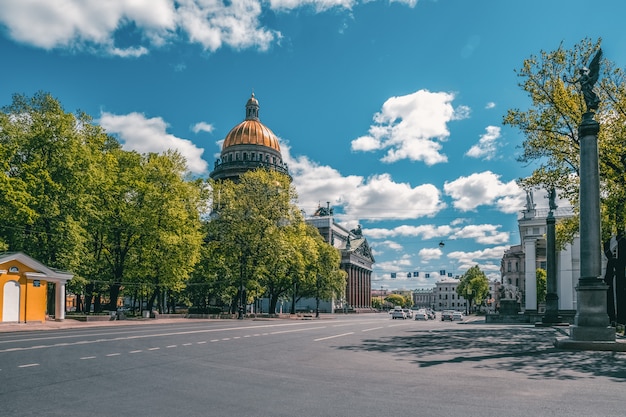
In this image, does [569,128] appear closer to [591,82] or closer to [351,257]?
[591,82]

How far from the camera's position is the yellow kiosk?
3522 cm

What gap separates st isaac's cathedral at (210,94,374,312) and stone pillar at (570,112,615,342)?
96.1m

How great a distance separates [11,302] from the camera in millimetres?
35688

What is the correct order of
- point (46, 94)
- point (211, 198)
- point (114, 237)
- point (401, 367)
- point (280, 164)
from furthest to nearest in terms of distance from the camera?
point (280, 164) < point (211, 198) < point (114, 237) < point (46, 94) < point (401, 367)

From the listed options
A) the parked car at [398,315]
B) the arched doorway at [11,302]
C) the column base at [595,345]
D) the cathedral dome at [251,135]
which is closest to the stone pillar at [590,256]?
the column base at [595,345]

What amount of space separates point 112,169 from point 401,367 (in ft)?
133

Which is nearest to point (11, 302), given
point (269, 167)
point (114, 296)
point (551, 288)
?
point (114, 296)

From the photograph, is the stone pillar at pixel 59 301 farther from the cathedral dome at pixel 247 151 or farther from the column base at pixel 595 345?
the cathedral dome at pixel 247 151

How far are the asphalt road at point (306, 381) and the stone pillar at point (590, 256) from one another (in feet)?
5.94

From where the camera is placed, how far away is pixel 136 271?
48.7 meters

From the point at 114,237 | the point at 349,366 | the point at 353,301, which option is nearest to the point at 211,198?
the point at 114,237

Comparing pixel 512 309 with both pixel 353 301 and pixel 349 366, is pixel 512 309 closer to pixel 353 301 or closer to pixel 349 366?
pixel 349 366

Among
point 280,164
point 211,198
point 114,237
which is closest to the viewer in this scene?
point 114,237

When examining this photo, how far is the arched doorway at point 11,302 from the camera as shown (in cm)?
3525
